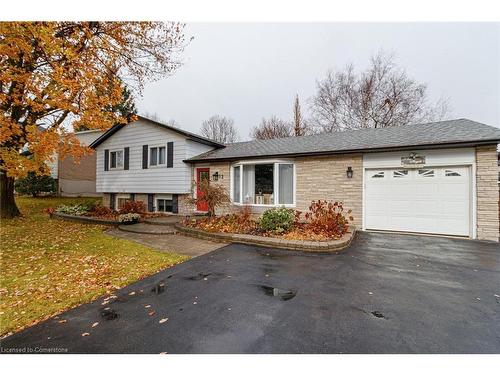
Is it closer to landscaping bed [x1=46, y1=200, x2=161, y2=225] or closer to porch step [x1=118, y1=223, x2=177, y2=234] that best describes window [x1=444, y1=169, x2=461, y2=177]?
porch step [x1=118, y1=223, x2=177, y2=234]

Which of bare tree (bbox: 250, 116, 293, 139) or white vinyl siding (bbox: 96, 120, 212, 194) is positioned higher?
bare tree (bbox: 250, 116, 293, 139)

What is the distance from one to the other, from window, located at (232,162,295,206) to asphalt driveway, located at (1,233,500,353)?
4.96 meters

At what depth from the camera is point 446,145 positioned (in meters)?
7.28

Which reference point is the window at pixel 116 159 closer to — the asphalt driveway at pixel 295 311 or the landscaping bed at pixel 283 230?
the landscaping bed at pixel 283 230

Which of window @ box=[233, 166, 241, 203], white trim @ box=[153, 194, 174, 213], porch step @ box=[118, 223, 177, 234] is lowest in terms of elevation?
porch step @ box=[118, 223, 177, 234]

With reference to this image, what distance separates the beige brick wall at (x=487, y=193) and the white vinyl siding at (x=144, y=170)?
11.8 m

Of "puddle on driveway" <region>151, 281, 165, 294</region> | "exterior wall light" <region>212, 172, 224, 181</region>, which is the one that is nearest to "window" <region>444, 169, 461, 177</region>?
"exterior wall light" <region>212, 172, 224, 181</region>

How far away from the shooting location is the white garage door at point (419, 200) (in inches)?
292

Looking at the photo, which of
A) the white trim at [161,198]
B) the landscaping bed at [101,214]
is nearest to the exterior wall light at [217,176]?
the white trim at [161,198]

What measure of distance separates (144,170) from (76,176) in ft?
41.9

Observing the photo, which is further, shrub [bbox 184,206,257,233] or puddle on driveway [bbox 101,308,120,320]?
shrub [bbox 184,206,257,233]

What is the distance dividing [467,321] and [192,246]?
611cm

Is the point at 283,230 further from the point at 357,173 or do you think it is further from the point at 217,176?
the point at 217,176

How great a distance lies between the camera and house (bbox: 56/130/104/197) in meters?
20.1
